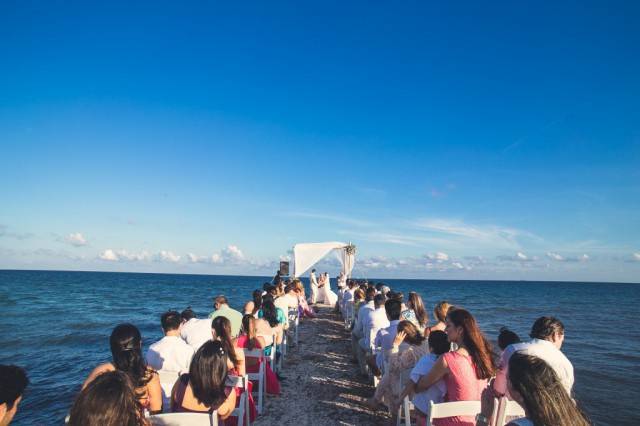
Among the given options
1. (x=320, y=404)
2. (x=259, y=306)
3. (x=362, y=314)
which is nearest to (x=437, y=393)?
(x=320, y=404)

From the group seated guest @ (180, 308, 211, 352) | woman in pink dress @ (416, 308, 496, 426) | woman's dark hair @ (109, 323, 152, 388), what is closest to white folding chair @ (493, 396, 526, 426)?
woman in pink dress @ (416, 308, 496, 426)

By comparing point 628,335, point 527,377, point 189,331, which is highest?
point 527,377

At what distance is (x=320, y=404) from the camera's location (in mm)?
4875

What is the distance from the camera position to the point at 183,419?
234cm

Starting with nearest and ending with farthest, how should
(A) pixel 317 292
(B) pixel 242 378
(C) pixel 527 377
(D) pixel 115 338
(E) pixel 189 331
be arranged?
(C) pixel 527 377, (D) pixel 115 338, (B) pixel 242 378, (E) pixel 189 331, (A) pixel 317 292

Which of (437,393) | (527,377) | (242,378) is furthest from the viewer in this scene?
(242,378)

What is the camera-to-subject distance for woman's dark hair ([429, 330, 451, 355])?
308 centimetres

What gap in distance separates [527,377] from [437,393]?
1553 millimetres

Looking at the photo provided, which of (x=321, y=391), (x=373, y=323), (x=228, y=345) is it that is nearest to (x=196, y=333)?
(x=228, y=345)

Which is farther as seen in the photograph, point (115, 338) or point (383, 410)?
point (383, 410)

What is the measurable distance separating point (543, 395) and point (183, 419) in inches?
86.1

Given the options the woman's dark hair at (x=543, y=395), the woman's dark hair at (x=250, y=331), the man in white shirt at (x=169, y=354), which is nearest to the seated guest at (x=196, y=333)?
the woman's dark hair at (x=250, y=331)

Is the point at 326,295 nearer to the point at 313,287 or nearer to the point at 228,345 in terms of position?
the point at 313,287

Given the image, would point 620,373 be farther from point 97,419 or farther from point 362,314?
point 97,419
